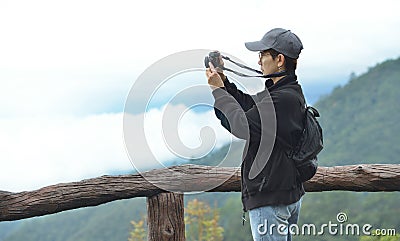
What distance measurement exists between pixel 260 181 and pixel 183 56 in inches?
17.9

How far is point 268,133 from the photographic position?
6.24 feet

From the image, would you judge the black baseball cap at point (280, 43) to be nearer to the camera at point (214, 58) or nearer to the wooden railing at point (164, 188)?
the camera at point (214, 58)

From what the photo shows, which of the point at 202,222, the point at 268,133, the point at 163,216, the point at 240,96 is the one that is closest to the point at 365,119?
the point at 202,222

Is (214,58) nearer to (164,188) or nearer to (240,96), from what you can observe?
(240,96)

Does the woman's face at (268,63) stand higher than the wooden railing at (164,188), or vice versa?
the woman's face at (268,63)

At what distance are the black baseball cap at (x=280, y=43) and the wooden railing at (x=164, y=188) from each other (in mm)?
668

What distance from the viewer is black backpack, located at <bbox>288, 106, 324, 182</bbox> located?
6.45 feet

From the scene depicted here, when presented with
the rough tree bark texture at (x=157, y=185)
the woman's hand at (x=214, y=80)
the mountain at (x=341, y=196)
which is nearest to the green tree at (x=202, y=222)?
the rough tree bark texture at (x=157, y=185)

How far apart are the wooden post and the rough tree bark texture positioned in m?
0.03

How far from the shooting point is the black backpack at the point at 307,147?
1965 millimetres

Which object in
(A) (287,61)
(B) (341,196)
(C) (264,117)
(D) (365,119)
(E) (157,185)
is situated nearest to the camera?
(C) (264,117)

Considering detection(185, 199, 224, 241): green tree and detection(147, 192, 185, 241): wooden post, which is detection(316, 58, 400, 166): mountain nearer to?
detection(185, 199, 224, 241): green tree

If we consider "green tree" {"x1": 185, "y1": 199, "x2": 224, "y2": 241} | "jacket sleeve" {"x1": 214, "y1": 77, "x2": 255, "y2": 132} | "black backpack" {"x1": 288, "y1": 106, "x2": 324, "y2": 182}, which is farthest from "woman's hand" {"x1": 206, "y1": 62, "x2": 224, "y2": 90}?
"green tree" {"x1": 185, "y1": 199, "x2": 224, "y2": 241}

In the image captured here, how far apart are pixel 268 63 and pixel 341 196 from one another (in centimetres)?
1003
